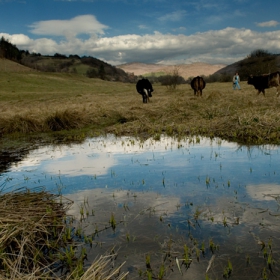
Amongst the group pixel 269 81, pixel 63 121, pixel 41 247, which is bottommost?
pixel 41 247

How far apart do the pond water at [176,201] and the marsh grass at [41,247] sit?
0.74 feet

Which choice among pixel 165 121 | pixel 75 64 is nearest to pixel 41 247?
pixel 165 121

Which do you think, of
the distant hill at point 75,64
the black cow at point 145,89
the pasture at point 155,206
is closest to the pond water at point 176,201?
the pasture at point 155,206

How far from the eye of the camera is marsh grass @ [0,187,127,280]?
3176 millimetres

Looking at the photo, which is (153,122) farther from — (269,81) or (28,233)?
(269,81)

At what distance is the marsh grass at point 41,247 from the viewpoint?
3.18 meters

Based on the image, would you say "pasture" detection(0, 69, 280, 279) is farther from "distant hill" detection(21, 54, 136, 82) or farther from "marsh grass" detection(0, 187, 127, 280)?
"distant hill" detection(21, 54, 136, 82)

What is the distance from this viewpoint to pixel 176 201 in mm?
5020

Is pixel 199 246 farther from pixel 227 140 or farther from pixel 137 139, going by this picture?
pixel 137 139

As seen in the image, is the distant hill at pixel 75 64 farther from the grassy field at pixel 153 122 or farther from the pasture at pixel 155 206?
the pasture at pixel 155 206

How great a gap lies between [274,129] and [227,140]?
55.8 inches

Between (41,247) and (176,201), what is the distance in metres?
2.06

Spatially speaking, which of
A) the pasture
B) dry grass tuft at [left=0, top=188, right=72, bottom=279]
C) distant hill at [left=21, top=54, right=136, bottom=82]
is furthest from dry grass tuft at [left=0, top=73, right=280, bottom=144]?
distant hill at [left=21, top=54, right=136, bottom=82]

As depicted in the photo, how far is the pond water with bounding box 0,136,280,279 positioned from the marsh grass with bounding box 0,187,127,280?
23 cm
